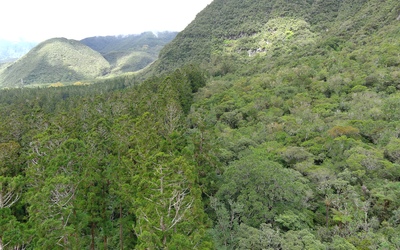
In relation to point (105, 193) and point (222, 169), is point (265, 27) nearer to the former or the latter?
point (222, 169)

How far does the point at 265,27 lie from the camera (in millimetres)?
147250

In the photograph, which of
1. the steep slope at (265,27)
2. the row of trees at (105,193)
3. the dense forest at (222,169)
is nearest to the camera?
the row of trees at (105,193)

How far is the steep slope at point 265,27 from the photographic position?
115750mm

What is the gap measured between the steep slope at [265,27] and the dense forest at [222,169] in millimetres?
49600

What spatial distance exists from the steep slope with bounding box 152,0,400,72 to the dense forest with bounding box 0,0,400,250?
163 feet

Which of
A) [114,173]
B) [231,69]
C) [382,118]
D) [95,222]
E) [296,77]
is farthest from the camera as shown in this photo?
[231,69]

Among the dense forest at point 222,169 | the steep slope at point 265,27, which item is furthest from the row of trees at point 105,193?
the steep slope at point 265,27

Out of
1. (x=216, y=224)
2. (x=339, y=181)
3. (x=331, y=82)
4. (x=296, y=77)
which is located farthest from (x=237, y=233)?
(x=296, y=77)

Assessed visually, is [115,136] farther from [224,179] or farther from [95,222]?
[224,179]

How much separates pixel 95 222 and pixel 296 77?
210ft

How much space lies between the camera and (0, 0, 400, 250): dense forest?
1723 centimetres

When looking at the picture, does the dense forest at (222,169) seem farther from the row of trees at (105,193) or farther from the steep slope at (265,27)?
the steep slope at (265,27)

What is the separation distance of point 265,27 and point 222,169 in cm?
13706

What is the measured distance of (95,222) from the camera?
2109 centimetres
